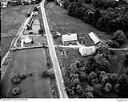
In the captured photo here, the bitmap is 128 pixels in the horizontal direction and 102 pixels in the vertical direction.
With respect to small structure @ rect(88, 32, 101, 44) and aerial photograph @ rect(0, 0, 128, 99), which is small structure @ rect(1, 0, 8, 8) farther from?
small structure @ rect(88, 32, 101, 44)

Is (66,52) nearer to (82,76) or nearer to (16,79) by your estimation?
(82,76)

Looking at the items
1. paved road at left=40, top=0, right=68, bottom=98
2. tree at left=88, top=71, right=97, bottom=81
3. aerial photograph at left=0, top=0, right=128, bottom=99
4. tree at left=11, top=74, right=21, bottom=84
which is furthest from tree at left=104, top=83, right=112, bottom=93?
tree at left=11, top=74, right=21, bottom=84

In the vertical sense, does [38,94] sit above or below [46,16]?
below

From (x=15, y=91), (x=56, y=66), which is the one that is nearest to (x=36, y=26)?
(x=56, y=66)

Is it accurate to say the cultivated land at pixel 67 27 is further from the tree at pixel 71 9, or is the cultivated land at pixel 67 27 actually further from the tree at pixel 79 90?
the tree at pixel 79 90

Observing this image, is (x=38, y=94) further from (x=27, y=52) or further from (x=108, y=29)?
(x=108, y=29)

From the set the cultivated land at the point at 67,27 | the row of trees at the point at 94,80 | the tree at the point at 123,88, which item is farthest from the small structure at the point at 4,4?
the tree at the point at 123,88

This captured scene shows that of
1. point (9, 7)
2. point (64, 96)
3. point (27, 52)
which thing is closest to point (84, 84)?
point (64, 96)

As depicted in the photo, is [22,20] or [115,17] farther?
[22,20]
